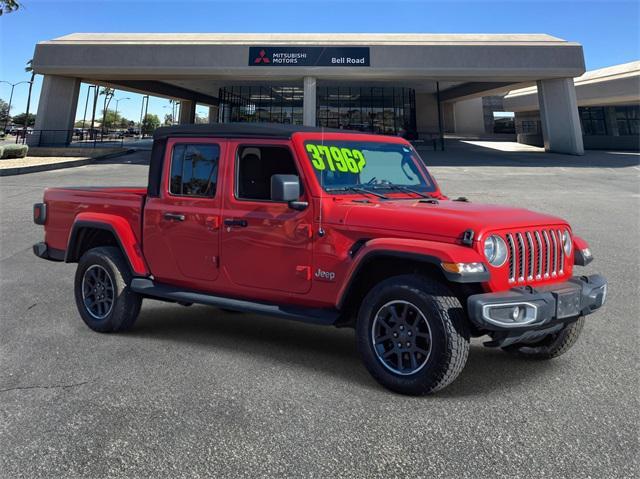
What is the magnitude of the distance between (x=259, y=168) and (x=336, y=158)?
0.68 m

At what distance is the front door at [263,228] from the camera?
431 centimetres

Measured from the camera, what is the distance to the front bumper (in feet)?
11.4

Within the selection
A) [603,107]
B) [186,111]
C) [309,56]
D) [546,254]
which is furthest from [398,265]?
[186,111]

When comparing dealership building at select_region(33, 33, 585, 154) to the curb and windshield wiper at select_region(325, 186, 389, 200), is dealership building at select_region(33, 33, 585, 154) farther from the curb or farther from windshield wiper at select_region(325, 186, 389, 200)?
windshield wiper at select_region(325, 186, 389, 200)

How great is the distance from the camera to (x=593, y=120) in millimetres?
47500

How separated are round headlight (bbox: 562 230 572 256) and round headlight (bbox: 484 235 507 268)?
779 millimetres

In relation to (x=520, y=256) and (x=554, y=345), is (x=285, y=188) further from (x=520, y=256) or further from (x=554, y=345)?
(x=554, y=345)

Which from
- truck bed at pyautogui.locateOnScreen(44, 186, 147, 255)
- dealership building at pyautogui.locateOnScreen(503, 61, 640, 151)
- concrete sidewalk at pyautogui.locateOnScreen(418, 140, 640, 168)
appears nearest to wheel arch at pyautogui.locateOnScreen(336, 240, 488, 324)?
truck bed at pyautogui.locateOnScreen(44, 186, 147, 255)

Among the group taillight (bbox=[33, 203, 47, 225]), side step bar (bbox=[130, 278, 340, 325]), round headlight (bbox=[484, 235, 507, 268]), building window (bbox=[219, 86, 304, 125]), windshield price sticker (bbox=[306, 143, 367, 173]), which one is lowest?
side step bar (bbox=[130, 278, 340, 325])

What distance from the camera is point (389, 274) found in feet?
13.7

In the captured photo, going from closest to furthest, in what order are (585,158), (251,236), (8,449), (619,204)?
(8,449)
(251,236)
(619,204)
(585,158)

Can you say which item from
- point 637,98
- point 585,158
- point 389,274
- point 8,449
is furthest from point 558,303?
point 637,98

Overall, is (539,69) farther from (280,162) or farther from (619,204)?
(280,162)

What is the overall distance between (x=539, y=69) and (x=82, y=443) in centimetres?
3521
